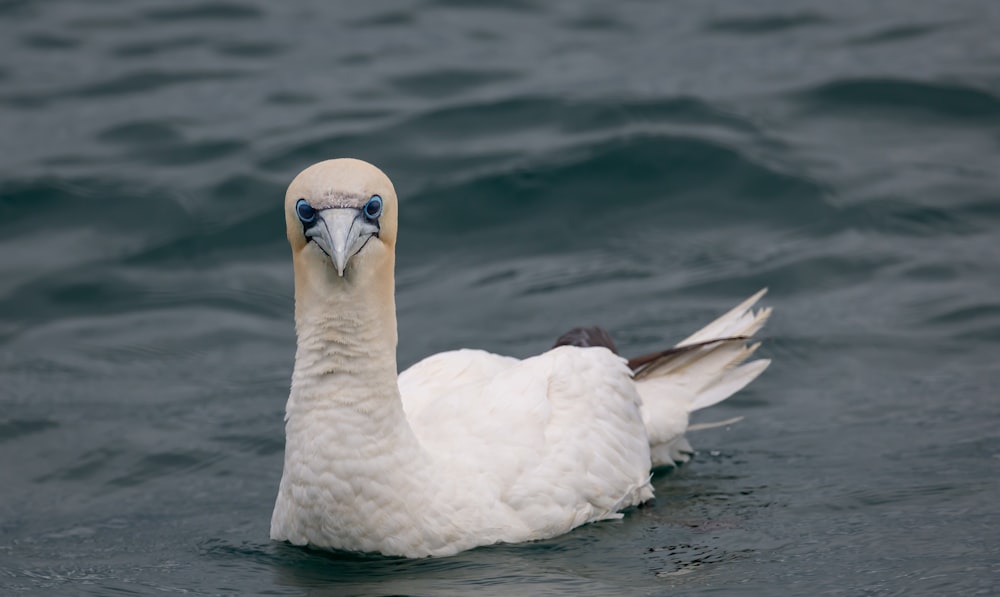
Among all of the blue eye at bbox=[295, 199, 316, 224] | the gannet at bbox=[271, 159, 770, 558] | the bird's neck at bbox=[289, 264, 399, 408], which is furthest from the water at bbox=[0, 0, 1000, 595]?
the blue eye at bbox=[295, 199, 316, 224]

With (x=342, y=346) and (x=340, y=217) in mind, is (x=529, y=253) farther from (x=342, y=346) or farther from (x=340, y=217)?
(x=340, y=217)

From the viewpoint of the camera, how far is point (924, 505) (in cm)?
779

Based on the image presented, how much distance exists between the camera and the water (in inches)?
300

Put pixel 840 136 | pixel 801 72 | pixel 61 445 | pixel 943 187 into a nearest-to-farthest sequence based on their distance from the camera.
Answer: pixel 61 445 < pixel 943 187 < pixel 840 136 < pixel 801 72

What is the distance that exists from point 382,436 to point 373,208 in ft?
3.52

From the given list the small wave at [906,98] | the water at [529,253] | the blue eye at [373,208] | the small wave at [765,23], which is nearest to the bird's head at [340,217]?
the blue eye at [373,208]

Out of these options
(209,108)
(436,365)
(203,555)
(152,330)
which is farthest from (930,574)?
(209,108)

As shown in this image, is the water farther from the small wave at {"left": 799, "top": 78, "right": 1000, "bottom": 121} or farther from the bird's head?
the bird's head

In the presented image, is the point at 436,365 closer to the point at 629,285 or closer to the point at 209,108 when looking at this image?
the point at 629,285

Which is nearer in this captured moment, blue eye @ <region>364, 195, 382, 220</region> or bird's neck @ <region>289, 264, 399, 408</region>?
blue eye @ <region>364, 195, 382, 220</region>

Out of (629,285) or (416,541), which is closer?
(416,541)

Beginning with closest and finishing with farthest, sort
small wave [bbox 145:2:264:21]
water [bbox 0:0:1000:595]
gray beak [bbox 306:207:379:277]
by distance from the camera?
gray beak [bbox 306:207:379:277] → water [bbox 0:0:1000:595] → small wave [bbox 145:2:264:21]

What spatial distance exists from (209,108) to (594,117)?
395 centimetres

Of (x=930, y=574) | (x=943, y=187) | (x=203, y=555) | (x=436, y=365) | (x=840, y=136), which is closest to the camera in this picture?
(x=930, y=574)
